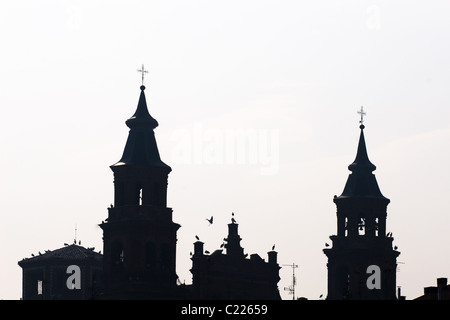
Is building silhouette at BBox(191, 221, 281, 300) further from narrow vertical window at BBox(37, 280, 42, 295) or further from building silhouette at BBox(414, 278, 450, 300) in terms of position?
narrow vertical window at BBox(37, 280, 42, 295)

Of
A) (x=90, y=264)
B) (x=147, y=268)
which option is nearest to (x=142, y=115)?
(x=147, y=268)

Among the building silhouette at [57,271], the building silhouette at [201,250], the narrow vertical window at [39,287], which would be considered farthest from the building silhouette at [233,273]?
the narrow vertical window at [39,287]

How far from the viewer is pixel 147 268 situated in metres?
121

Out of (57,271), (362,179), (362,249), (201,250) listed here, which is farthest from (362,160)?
(57,271)

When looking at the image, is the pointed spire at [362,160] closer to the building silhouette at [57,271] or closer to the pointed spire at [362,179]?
the pointed spire at [362,179]

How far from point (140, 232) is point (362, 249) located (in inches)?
724

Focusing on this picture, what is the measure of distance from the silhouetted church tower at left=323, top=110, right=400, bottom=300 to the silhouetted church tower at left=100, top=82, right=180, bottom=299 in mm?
14238

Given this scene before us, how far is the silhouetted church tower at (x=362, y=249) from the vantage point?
422ft

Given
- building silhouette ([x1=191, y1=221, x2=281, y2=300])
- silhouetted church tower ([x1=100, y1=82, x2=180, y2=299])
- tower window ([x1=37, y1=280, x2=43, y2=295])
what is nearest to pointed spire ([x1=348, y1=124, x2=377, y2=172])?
building silhouette ([x1=191, y1=221, x2=281, y2=300])

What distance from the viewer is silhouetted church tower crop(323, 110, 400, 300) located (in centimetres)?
12875

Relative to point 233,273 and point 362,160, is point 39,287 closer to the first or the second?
point 233,273
